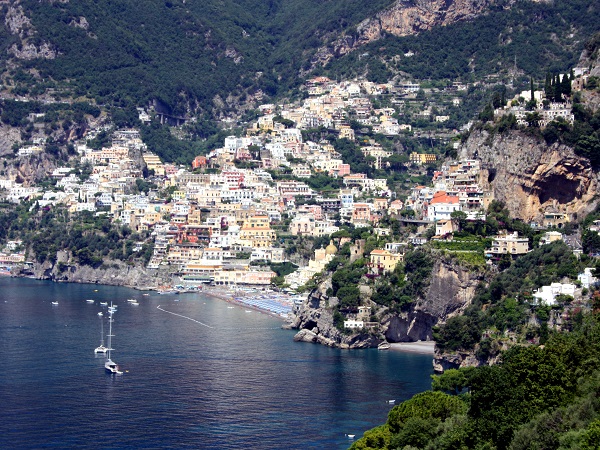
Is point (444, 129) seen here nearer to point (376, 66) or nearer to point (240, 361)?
point (376, 66)

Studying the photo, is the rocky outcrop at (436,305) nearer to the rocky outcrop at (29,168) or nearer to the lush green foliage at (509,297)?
the lush green foliage at (509,297)

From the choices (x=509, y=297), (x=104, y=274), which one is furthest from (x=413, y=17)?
(x=509, y=297)

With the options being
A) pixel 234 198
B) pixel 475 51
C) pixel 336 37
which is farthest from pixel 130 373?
pixel 336 37

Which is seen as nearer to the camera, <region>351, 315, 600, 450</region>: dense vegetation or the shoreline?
<region>351, 315, 600, 450</region>: dense vegetation

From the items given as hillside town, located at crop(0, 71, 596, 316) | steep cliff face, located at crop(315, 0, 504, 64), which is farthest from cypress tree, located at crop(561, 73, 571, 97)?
steep cliff face, located at crop(315, 0, 504, 64)

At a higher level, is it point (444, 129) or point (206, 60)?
point (206, 60)

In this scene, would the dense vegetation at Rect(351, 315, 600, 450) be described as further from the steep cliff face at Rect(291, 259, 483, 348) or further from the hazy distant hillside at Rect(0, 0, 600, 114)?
the hazy distant hillside at Rect(0, 0, 600, 114)
